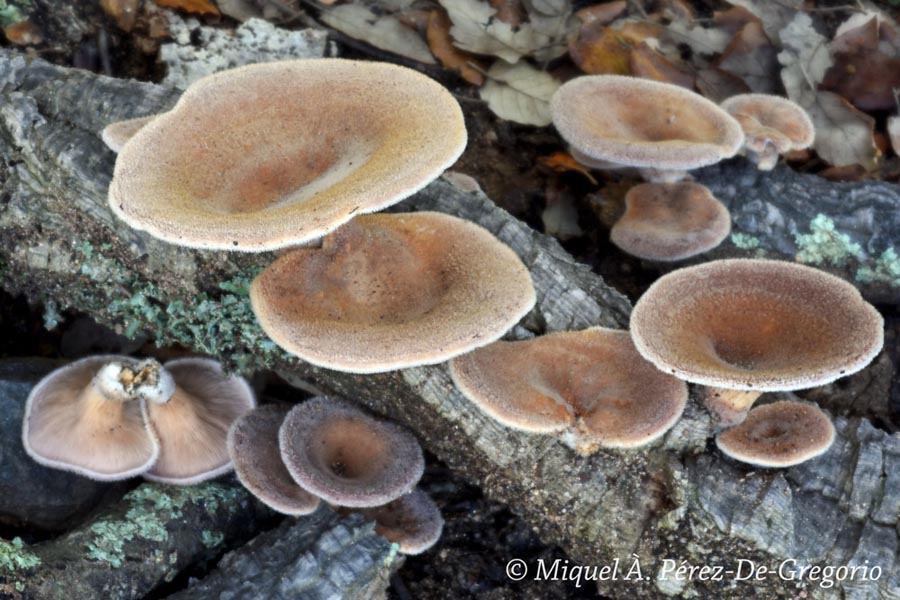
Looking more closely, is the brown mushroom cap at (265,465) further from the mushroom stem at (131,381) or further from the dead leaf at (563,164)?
the dead leaf at (563,164)

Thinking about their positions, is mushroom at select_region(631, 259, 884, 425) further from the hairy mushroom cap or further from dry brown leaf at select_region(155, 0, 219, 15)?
dry brown leaf at select_region(155, 0, 219, 15)

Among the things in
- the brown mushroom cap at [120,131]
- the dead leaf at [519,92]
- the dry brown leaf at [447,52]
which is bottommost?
the dead leaf at [519,92]

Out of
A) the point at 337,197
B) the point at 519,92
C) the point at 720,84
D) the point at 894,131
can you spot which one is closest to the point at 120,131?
the point at 337,197

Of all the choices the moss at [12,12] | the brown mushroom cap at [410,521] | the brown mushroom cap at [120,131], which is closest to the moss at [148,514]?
the brown mushroom cap at [410,521]

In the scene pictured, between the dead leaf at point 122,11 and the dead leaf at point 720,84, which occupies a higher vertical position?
the dead leaf at point 122,11

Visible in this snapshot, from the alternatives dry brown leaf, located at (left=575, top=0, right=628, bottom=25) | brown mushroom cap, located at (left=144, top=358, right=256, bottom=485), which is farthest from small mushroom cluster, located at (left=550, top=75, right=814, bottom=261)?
brown mushroom cap, located at (left=144, top=358, right=256, bottom=485)

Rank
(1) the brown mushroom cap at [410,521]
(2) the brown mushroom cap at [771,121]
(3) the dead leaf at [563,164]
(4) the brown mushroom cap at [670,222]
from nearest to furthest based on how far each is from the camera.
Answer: (1) the brown mushroom cap at [410,521], (4) the brown mushroom cap at [670,222], (2) the brown mushroom cap at [771,121], (3) the dead leaf at [563,164]

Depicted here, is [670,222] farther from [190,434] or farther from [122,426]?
[122,426]
